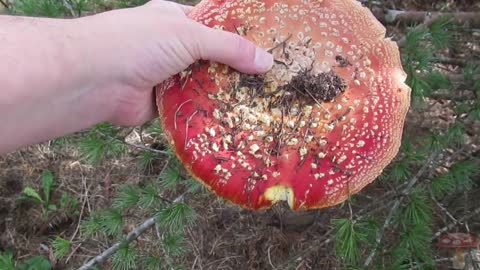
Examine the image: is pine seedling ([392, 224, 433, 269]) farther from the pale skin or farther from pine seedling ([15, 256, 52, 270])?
pine seedling ([15, 256, 52, 270])

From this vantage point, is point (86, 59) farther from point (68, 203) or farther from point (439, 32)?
point (68, 203)

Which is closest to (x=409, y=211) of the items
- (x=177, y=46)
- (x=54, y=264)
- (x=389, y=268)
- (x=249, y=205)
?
(x=389, y=268)

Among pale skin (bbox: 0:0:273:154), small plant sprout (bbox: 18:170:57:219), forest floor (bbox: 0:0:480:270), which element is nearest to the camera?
pale skin (bbox: 0:0:273:154)

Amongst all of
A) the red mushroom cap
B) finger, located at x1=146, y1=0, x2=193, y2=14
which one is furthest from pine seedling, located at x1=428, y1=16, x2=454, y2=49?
finger, located at x1=146, y1=0, x2=193, y2=14

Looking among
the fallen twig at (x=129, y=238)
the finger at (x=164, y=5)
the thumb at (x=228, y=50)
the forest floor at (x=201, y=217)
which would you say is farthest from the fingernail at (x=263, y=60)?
the forest floor at (x=201, y=217)

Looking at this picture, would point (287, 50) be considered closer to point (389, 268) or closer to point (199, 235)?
point (389, 268)

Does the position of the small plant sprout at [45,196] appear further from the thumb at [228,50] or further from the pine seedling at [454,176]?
the pine seedling at [454,176]

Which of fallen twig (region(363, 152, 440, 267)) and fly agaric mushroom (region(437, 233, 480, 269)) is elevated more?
fallen twig (region(363, 152, 440, 267))

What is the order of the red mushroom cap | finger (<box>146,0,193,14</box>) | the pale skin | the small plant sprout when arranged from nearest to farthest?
the pale skin → finger (<box>146,0,193,14</box>) → the red mushroom cap → the small plant sprout

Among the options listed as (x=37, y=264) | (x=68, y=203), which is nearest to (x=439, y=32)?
(x=68, y=203)
